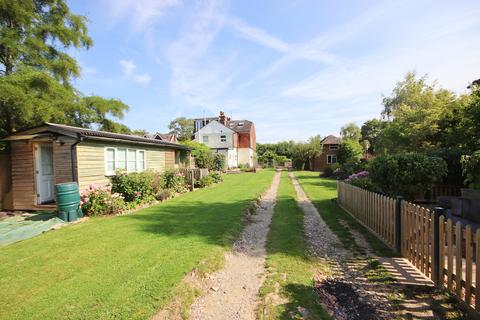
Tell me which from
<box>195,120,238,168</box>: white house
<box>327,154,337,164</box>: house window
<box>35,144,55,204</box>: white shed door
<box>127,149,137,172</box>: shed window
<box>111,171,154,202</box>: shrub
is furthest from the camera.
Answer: <box>195,120,238,168</box>: white house

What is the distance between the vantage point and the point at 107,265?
4.90 m

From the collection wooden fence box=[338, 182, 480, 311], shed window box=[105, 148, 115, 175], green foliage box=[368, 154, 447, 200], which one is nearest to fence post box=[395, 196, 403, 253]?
wooden fence box=[338, 182, 480, 311]

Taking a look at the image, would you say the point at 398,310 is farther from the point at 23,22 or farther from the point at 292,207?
the point at 23,22

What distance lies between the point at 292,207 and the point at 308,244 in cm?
460

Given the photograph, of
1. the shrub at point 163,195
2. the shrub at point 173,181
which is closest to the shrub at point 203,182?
the shrub at point 173,181

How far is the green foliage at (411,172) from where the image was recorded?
25.2ft

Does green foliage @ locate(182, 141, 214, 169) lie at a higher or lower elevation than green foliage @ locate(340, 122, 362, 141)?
lower

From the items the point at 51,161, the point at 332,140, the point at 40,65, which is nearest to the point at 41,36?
the point at 40,65

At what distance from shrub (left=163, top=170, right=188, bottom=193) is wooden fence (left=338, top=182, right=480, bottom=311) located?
11.0 meters

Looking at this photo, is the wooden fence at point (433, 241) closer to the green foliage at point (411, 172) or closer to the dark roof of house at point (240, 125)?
the green foliage at point (411, 172)

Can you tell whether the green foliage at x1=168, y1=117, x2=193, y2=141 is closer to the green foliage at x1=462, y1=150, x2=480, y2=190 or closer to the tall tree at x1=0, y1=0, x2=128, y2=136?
the tall tree at x1=0, y1=0, x2=128, y2=136

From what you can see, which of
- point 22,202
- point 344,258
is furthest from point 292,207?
point 22,202

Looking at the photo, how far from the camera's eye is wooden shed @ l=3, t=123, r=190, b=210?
10.0 metres

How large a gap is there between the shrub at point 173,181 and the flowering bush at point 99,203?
4.57 meters
